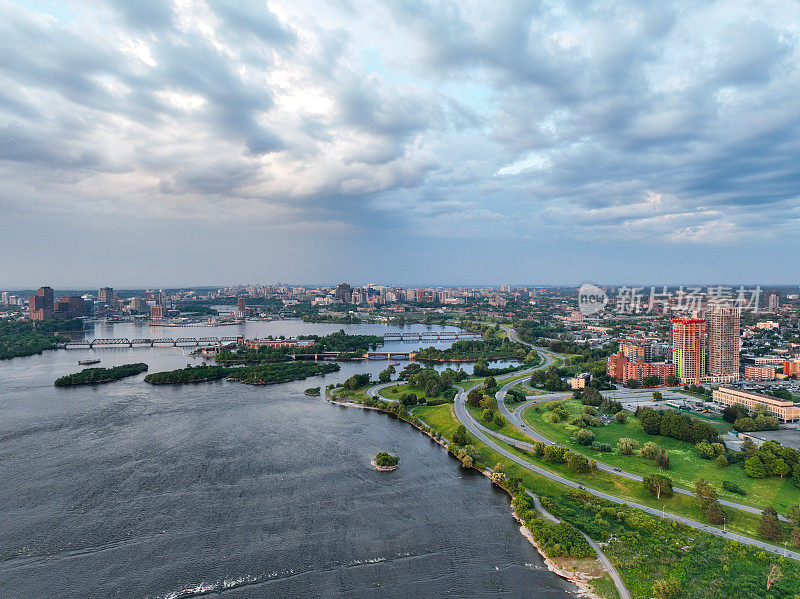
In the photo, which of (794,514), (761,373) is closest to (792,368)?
(761,373)

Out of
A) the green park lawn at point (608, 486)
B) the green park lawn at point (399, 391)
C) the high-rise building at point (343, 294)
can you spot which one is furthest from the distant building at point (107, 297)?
the green park lawn at point (608, 486)

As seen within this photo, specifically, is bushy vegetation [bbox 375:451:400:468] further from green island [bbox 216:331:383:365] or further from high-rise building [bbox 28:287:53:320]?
high-rise building [bbox 28:287:53:320]

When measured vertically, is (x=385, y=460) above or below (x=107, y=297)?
below

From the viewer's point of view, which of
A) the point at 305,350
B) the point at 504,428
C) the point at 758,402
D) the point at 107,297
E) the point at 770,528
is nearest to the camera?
the point at 770,528

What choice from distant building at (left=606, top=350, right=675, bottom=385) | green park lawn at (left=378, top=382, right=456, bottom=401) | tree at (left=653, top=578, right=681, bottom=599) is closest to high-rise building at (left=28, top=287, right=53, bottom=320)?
green park lawn at (left=378, top=382, right=456, bottom=401)

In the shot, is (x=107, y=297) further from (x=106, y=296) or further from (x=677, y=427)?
(x=677, y=427)

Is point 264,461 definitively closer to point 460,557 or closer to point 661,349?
point 460,557

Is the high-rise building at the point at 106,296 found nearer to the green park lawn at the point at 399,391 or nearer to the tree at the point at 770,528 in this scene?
the green park lawn at the point at 399,391
